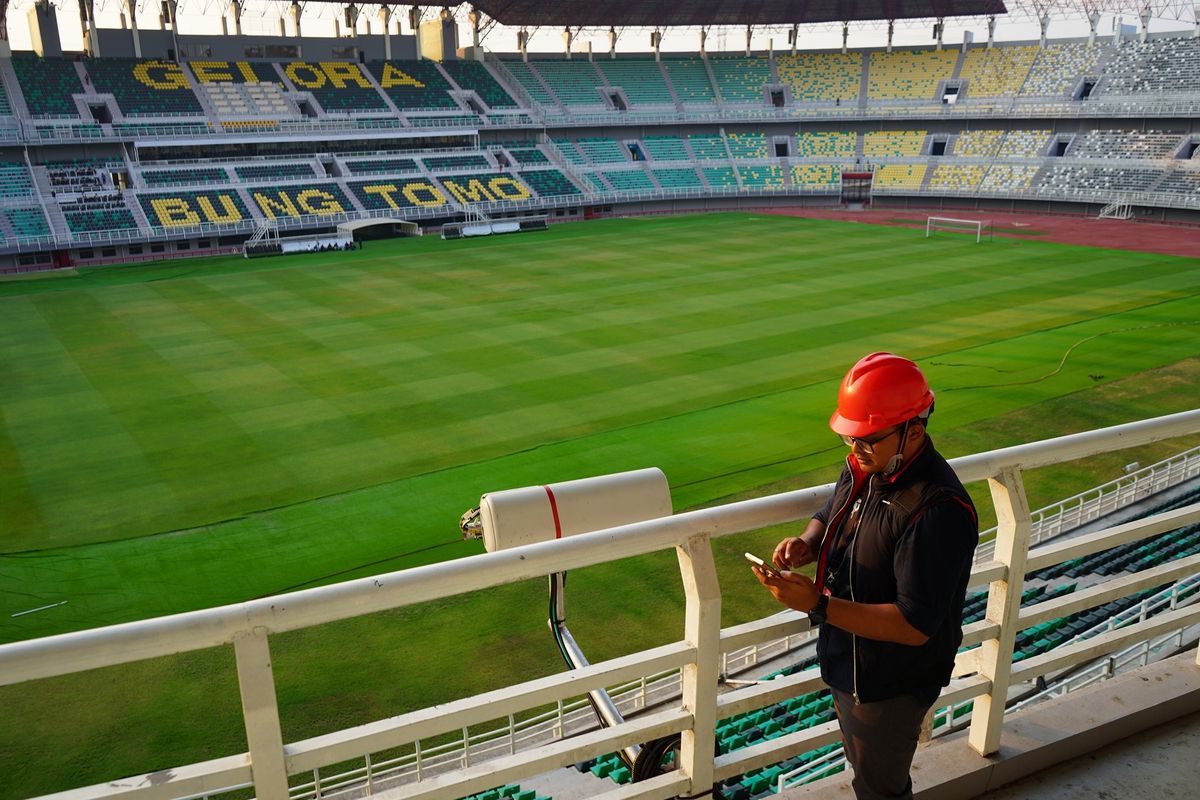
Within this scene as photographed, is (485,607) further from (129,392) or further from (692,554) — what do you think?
(129,392)

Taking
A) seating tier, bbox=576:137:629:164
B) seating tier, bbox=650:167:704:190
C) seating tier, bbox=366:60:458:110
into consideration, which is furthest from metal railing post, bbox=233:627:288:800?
seating tier, bbox=576:137:629:164

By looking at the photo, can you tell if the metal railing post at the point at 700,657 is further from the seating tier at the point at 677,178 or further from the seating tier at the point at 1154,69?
the seating tier at the point at 1154,69

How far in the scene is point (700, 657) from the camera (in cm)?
300

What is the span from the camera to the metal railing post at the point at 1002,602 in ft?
11.0

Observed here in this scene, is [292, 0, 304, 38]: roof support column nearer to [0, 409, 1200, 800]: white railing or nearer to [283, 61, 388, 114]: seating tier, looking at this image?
[283, 61, 388, 114]: seating tier

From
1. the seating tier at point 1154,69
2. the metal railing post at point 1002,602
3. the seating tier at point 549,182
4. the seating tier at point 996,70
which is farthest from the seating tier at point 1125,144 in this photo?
the metal railing post at point 1002,602

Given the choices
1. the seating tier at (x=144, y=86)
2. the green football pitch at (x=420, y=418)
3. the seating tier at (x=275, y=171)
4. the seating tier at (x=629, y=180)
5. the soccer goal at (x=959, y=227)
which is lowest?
the green football pitch at (x=420, y=418)

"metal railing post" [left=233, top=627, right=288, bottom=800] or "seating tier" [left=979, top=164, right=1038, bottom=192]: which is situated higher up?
"metal railing post" [left=233, top=627, right=288, bottom=800]

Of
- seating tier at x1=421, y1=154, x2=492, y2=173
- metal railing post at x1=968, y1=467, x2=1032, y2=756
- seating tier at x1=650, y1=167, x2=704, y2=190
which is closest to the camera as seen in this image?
metal railing post at x1=968, y1=467, x2=1032, y2=756

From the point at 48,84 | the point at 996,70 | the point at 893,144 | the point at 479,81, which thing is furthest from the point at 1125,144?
the point at 48,84

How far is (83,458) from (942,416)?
16280 millimetres

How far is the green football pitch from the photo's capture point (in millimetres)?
10508

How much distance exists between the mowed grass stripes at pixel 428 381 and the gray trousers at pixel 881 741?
10.3 m

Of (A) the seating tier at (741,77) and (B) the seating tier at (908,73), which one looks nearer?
(B) the seating tier at (908,73)
